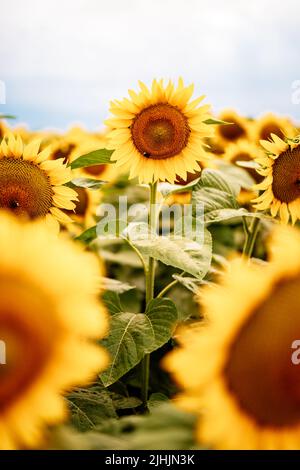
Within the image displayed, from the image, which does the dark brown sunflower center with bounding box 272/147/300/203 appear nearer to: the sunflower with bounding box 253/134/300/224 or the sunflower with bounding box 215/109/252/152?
the sunflower with bounding box 253/134/300/224

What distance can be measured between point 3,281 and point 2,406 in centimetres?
7

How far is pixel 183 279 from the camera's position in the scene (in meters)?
0.94

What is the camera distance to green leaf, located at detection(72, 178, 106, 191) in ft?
3.32

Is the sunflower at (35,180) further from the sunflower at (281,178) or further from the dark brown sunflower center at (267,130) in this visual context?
the dark brown sunflower center at (267,130)

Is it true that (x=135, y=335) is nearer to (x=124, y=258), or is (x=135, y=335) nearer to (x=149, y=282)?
(x=149, y=282)

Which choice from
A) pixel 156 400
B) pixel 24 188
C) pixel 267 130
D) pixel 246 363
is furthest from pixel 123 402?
pixel 267 130

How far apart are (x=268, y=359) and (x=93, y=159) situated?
2.25 ft

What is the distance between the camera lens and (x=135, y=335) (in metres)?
0.87

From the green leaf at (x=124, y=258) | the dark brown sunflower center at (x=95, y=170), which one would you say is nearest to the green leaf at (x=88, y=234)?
the green leaf at (x=124, y=258)

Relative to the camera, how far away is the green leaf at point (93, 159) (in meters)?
0.97

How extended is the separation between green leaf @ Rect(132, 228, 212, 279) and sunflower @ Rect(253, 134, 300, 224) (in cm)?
18

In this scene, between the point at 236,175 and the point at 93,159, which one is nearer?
the point at 93,159
